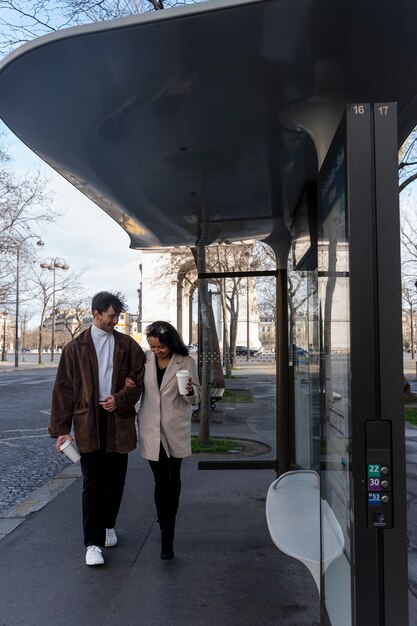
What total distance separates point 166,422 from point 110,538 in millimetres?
1112

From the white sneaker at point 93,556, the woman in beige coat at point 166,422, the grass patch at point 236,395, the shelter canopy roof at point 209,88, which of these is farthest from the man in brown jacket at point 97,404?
the grass patch at point 236,395

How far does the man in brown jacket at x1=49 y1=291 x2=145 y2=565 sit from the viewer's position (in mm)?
3959

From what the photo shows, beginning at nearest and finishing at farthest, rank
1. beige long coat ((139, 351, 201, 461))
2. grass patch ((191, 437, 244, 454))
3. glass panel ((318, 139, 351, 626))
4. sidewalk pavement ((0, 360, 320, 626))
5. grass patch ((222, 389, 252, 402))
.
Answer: glass panel ((318, 139, 351, 626))
sidewalk pavement ((0, 360, 320, 626))
beige long coat ((139, 351, 201, 461))
grass patch ((191, 437, 244, 454))
grass patch ((222, 389, 252, 402))

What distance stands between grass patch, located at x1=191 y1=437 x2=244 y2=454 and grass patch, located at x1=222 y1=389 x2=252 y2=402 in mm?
1389

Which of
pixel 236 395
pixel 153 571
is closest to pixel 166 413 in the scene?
pixel 153 571

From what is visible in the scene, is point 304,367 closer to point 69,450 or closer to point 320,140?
point 69,450

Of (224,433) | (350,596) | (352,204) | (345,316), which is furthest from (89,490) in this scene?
(224,433)

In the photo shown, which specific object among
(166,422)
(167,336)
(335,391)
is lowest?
(166,422)

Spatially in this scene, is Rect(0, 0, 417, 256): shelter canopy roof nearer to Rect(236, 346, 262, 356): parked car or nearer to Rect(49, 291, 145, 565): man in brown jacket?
Rect(49, 291, 145, 565): man in brown jacket

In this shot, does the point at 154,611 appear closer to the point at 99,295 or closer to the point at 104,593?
the point at 104,593

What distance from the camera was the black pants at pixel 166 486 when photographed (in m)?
4.05

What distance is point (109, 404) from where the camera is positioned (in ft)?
13.0

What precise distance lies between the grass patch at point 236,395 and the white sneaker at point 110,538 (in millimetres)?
6078

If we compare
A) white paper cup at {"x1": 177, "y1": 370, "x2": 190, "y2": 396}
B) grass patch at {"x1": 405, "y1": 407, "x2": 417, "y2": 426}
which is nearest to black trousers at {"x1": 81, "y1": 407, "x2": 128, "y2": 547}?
white paper cup at {"x1": 177, "y1": 370, "x2": 190, "y2": 396}
